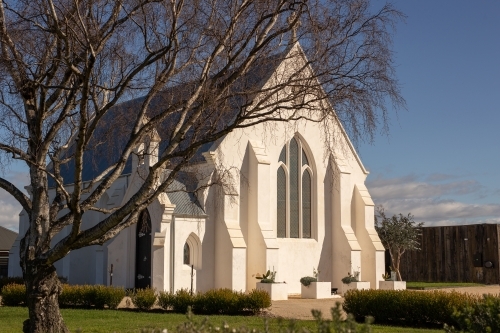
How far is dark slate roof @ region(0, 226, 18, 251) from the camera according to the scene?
4334 centimetres

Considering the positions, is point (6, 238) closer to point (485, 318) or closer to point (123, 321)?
point (123, 321)

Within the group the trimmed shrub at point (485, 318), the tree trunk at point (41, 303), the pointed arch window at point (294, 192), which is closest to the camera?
the trimmed shrub at point (485, 318)

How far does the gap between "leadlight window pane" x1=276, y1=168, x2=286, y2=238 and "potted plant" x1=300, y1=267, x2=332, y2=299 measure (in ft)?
8.18

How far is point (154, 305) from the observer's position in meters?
22.2

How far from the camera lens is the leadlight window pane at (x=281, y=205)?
2828 centimetres

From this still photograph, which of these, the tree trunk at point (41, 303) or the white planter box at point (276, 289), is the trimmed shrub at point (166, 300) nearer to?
the white planter box at point (276, 289)

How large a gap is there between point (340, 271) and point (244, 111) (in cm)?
1834

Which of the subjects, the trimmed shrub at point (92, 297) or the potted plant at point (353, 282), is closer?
the trimmed shrub at point (92, 297)

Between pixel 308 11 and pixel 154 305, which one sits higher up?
pixel 308 11

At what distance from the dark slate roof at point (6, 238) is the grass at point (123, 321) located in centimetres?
2370

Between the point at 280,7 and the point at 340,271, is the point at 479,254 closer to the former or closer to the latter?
the point at 340,271

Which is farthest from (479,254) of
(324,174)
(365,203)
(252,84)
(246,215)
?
(252,84)

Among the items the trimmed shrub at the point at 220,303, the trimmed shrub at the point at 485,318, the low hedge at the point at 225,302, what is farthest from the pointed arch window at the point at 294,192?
the trimmed shrub at the point at 485,318

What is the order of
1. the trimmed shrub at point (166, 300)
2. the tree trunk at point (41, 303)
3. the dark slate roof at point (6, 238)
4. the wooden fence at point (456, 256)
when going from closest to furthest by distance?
the tree trunk at point (41, 303) → the trimmed shrub at point (166, 300) → the wooden fence at point (456, 256) → the dark slate roof at point (6, 238)
